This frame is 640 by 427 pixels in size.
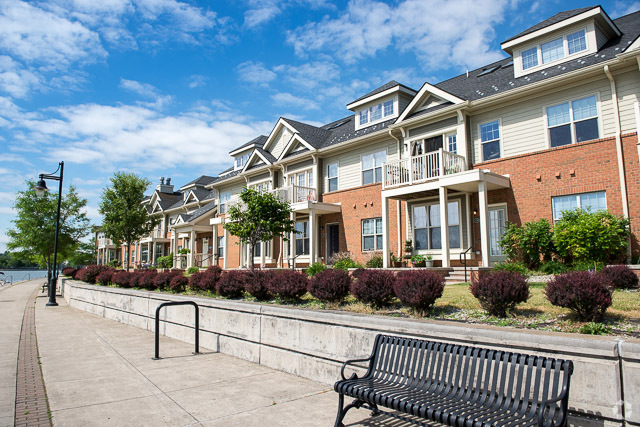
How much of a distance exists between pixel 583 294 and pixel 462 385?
2262 mm

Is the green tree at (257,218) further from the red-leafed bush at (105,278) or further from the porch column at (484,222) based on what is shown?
the porch column at (484,222)

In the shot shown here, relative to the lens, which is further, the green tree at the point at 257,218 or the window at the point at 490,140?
the green tree at the point at 257,218

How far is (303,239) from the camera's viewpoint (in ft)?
76.4

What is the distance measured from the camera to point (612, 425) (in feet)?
11.0

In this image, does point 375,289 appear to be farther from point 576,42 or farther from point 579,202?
point 576,42

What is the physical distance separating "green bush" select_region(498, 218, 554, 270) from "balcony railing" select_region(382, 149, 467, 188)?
3.19m

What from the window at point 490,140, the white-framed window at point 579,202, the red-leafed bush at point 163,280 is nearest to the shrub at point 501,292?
the white-framed window at point 579,202

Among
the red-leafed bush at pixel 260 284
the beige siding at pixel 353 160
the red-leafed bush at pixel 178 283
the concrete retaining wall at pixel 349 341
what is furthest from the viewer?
the beige siding at pixel 353 160

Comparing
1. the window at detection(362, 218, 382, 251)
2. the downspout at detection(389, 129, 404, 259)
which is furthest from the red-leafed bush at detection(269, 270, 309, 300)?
the window at detection(362, 218, 382, 251)

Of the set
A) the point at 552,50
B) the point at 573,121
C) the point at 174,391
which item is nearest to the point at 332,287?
the point at 174,391

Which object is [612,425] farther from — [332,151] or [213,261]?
[213,261]

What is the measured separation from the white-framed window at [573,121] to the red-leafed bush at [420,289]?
33.6ft

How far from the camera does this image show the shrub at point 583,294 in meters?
4.99

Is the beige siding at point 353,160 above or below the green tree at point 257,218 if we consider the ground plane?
above
